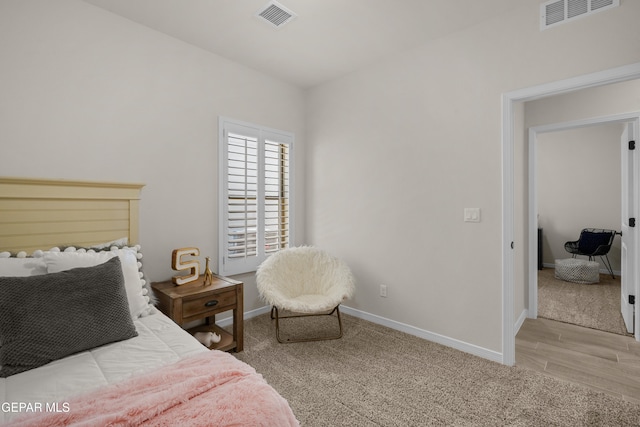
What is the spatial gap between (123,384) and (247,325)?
2043 millimetres

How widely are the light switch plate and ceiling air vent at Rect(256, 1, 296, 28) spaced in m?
2.11

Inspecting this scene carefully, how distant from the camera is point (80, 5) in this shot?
218 centimetres

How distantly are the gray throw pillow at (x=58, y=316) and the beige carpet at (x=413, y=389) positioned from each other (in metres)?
1.15

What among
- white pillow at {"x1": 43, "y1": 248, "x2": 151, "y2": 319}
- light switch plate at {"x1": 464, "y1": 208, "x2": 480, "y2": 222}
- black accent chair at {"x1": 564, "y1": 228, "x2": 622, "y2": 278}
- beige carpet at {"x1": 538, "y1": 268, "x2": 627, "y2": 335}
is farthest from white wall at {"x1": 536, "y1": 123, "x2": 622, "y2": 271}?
white pillow at {"x1": 43, "y1": 248, "x2": 151, "y2": 319}

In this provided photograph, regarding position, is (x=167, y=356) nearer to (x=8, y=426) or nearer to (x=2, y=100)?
(x=8, y=426)

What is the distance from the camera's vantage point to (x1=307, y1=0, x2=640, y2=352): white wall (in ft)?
7.23

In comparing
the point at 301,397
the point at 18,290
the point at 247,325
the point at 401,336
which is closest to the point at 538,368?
the point at 401,336

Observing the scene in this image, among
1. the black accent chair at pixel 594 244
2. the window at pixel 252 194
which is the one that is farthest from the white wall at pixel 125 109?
the black accent chair at pixel 594 244

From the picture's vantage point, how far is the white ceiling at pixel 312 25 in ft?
7.32

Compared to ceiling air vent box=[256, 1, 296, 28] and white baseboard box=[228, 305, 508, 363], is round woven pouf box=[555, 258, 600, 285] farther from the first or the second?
ceiling air vent box=[256, 1, 296, 28]

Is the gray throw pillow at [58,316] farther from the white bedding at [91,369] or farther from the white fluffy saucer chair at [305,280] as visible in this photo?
the white fluffy saucer chair at [305,280]

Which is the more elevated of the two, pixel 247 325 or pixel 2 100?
pixel 2 100

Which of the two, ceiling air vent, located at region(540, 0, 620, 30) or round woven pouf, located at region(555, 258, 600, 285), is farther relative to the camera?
round woven pouf, located at region(555, 258, 600, 285)

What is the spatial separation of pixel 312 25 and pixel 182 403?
2.66 m
